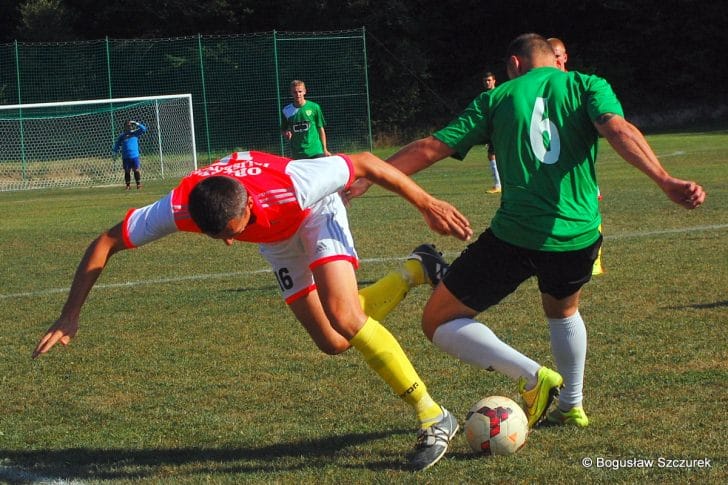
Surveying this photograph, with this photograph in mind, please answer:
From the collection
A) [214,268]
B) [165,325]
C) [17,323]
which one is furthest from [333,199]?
[214,268]

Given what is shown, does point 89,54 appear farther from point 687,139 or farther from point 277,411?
point 277,411

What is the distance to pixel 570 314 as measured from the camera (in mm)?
4906

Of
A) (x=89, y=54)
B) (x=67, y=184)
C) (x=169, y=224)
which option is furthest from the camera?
(x=89, y=54)

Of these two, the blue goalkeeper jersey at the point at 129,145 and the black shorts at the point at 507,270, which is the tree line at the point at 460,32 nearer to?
the blue goalkeeper jersey at the point at 129,145

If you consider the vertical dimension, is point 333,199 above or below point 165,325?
above

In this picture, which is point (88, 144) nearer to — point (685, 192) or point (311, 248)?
point (311, 248)

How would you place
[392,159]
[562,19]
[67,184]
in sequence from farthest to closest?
1. [562,19]
2. [67,184]
3. [392,159]

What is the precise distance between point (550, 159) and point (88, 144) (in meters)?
24.2

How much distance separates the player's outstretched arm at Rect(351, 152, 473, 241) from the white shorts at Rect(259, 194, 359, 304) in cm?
36

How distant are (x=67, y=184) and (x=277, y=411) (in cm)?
2249

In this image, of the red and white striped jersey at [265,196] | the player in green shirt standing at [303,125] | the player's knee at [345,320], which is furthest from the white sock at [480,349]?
the player in green shirt standing at [303,125]

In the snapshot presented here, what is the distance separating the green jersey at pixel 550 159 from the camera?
178 inches

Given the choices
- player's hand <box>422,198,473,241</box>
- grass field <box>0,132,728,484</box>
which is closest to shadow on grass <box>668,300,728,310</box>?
grass field <box>0,132,728,484</box>

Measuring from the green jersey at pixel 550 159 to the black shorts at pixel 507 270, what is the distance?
59 mm
